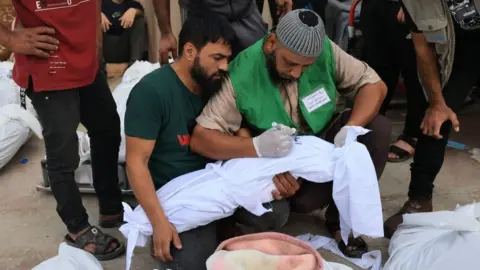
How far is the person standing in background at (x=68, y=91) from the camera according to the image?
5.97ft

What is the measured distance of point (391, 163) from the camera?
9.62 feet

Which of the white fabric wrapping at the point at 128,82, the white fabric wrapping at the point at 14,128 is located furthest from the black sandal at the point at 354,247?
the white fabric wrapping at the point at 14,128

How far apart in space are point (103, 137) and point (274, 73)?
2.47 feet

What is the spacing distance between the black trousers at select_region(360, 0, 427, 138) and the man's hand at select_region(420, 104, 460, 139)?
0.63 meters

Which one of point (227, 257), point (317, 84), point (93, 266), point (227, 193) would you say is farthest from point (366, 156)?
point (93, 266)

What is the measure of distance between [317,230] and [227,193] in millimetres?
647

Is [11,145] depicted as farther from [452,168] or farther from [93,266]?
[452,168]

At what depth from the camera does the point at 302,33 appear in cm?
178

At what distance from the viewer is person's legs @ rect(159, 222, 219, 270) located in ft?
6.00

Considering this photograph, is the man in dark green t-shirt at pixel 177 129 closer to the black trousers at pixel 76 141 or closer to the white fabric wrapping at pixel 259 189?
the white fabric wrapping at pixel 259 189

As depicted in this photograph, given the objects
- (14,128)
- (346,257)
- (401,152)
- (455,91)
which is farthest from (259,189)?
(14,128)

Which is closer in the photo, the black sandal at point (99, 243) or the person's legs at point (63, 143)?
the person's legs at point (63, 143)

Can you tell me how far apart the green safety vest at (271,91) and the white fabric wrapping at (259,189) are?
0.54ft

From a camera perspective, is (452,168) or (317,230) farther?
(452,168)
